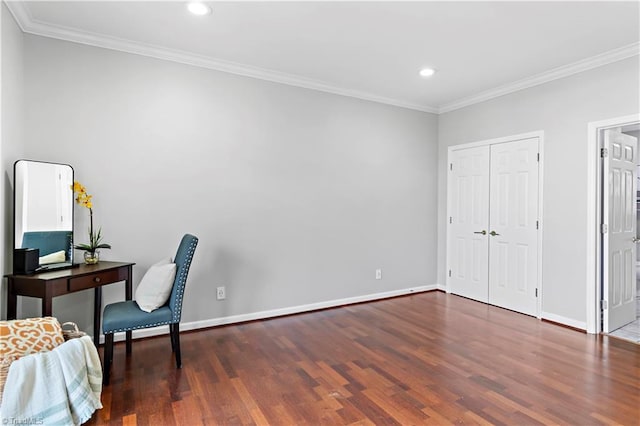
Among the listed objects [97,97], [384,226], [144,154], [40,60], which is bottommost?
[384,226]

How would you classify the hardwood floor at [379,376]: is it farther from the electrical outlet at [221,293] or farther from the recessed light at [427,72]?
the recessed light at [427,72]

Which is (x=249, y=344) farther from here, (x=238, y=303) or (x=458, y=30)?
(x=458, y=30)

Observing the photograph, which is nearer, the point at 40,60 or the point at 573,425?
the point at 573,425

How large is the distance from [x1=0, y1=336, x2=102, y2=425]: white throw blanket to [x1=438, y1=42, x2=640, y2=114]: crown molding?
4.75m

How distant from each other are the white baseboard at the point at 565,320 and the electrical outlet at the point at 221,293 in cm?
344

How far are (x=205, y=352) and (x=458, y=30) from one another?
341 cm

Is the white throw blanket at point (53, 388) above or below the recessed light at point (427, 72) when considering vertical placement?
below

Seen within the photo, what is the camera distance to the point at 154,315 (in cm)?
275

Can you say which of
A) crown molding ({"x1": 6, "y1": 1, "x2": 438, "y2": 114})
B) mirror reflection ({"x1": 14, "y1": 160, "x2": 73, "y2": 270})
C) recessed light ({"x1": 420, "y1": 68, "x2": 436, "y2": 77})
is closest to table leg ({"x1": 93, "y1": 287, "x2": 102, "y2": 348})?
mirror reflection ({"x1": 14, "y1": 160, "x2": 73, "y2": 270})

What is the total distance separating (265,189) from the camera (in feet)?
13.2

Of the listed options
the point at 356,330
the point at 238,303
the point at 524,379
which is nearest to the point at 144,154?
the point at 238,303

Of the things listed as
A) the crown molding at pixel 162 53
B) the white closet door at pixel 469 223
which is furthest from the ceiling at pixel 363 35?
the white closet door at pixel 469 223

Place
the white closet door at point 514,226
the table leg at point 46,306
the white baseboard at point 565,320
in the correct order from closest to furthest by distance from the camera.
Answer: the table leg at point 46,306
the white baseboard at point 565,320
the white closet door at point 514,226

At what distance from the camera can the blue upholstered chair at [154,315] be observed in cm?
260
